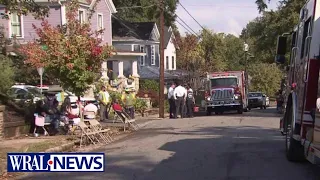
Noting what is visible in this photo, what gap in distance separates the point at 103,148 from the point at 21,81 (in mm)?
17060

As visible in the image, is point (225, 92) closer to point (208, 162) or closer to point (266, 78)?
point (208, 162)

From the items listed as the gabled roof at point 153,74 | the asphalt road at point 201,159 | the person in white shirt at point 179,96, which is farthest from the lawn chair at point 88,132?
the gabled roof at point 153,74

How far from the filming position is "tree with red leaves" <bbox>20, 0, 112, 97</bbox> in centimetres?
1775

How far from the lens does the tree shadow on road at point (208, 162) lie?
9.90 m

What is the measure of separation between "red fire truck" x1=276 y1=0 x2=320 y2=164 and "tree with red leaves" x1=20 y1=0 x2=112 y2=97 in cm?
841

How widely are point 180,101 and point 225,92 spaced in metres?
5.69

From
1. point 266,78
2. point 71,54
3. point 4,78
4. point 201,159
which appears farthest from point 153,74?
point 201,159

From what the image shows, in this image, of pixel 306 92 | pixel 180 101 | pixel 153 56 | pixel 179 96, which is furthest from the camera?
pixel 153 56

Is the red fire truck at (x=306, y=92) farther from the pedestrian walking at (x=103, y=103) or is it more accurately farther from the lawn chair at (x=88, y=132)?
the pedestrian walking at (x=103, y=103)

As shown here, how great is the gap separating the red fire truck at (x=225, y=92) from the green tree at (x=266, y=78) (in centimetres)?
3695

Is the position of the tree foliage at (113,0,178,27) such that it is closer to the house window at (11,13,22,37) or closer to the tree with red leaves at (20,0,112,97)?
the house window at (11,13,22,37)

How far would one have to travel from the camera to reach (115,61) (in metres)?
40.3

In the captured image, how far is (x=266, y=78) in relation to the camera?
6956 cm

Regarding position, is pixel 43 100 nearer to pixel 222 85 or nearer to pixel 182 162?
pixel 182 162
